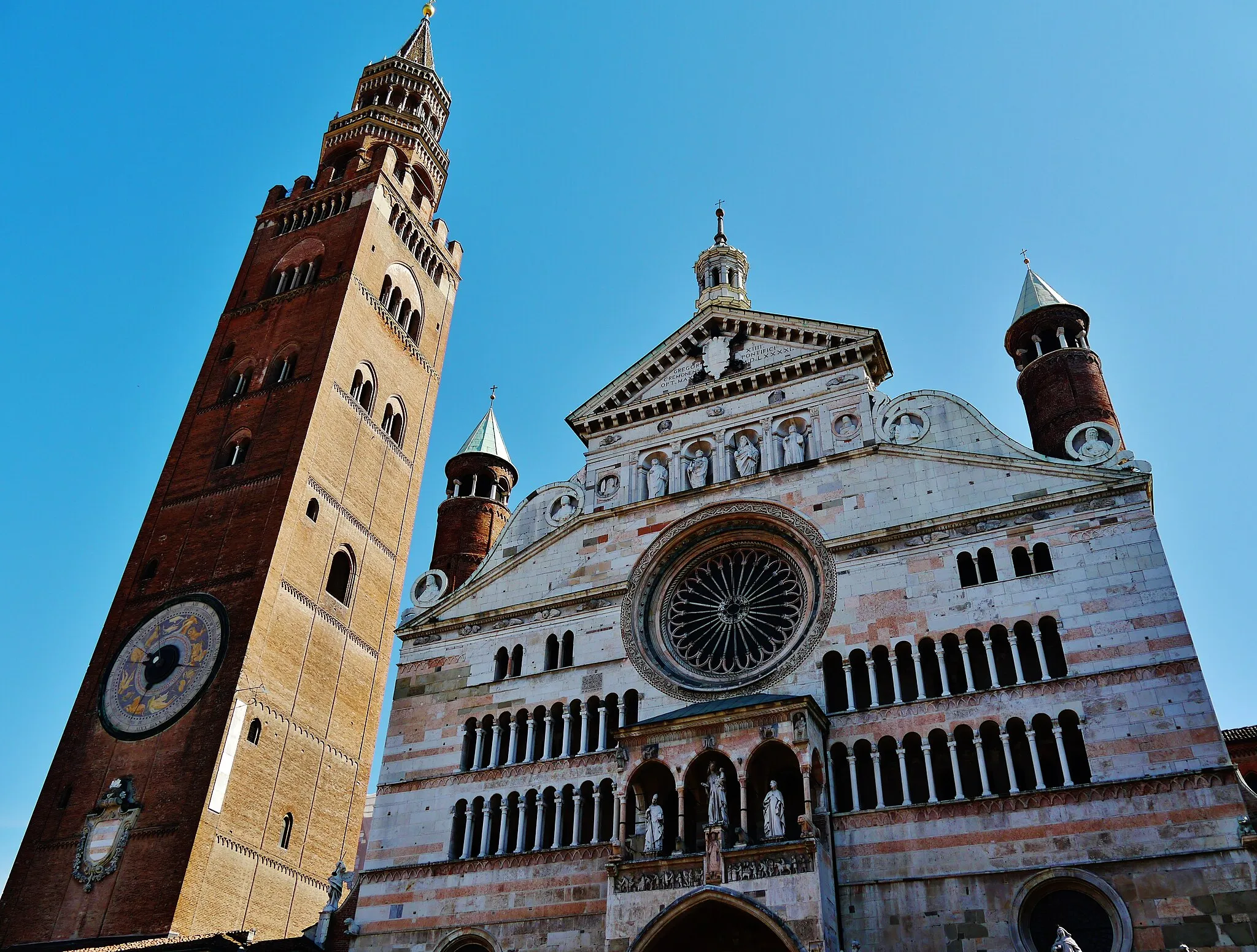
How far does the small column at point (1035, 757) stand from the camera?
57.4 feet

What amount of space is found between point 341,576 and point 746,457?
15.7 metres

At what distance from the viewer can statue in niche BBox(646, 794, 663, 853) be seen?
1906 cm

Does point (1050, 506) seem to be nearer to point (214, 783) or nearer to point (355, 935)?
point (355, 935)

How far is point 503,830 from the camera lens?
71.3ft

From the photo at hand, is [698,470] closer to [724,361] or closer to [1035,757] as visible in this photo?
[724,361]

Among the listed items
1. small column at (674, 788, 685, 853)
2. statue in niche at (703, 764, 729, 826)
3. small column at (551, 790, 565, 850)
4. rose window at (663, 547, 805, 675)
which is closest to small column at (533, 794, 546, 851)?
small column at (551, 790, 565, 850)

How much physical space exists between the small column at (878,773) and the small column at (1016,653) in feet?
9.15

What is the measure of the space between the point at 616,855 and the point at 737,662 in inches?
193

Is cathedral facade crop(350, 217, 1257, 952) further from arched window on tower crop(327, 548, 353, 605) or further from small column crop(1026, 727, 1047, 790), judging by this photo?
arched window on tower crop(327, 548, 353, 605)

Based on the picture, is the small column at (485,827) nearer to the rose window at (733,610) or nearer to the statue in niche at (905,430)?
the rose window at (733,610)

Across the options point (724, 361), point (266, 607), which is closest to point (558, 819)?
point (724, 361)

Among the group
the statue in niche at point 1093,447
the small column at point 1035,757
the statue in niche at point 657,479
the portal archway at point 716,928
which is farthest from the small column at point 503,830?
the statue in niche at point 1093,447

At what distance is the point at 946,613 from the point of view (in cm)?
1995

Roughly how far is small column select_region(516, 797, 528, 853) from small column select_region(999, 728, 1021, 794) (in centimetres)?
957
